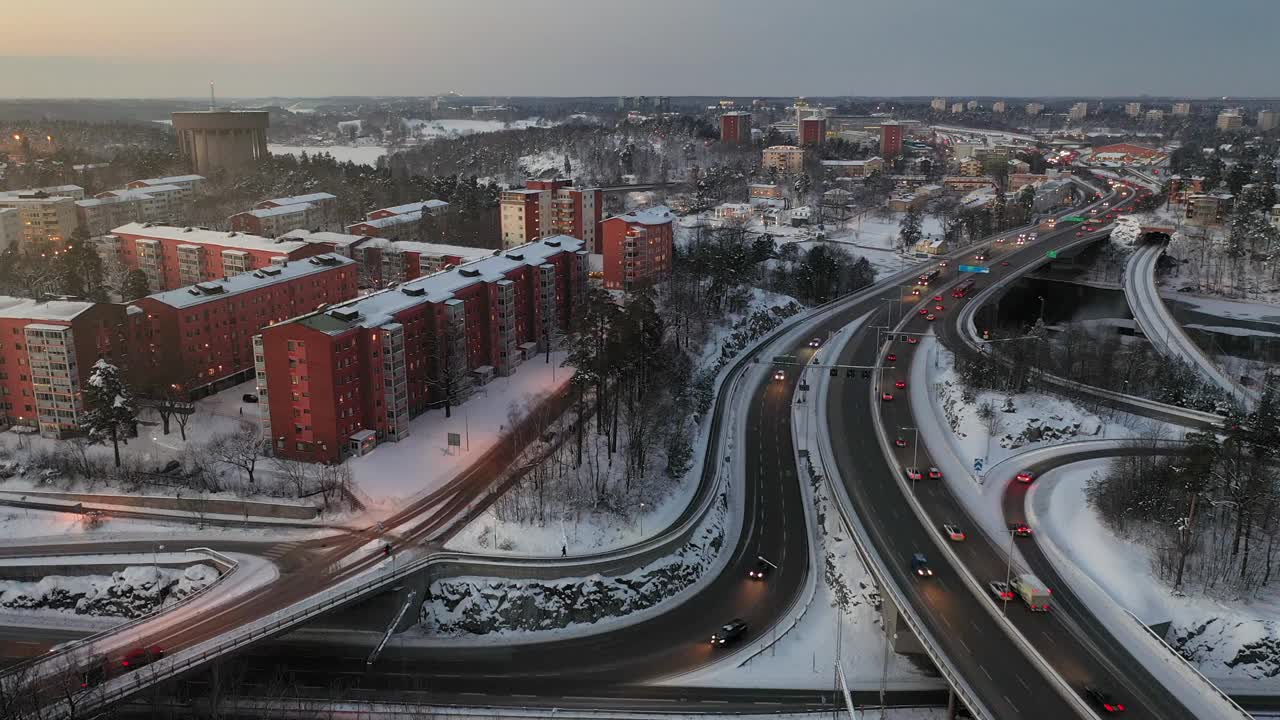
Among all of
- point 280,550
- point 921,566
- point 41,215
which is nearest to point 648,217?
point 280,550

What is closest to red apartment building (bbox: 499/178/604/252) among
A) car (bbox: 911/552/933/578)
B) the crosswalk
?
the crosswalk

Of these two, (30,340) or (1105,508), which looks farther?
(30,340)

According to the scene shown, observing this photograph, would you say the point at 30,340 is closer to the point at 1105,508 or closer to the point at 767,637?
the point at 767,637

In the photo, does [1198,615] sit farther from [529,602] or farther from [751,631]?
[529,602]

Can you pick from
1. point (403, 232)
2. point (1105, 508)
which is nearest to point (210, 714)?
point (1105, 508)

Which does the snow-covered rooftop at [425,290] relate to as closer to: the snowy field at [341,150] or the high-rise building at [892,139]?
the snowy field at [341,150]

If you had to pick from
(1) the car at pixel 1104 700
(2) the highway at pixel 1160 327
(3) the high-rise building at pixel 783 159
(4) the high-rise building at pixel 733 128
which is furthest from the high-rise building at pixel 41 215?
(4) the high-rise building at pixel 733 128

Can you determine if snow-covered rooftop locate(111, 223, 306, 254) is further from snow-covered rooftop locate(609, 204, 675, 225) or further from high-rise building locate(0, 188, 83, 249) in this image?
snow-covered rooftop locate(609, 204, 675, 225)
